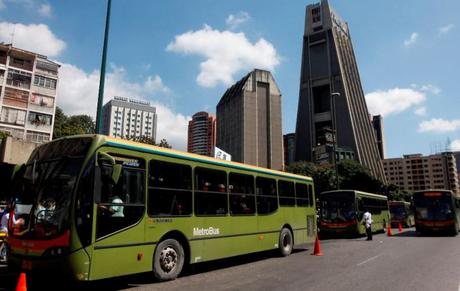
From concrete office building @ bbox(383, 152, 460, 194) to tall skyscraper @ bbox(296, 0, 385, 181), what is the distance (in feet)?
130

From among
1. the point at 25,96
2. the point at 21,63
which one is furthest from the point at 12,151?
the point at 21,63

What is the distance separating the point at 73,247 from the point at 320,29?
122m

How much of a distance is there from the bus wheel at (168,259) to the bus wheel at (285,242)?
194 inches

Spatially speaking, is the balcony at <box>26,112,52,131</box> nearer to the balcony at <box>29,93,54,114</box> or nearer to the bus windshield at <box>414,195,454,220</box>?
the balcony at <box>29,93,54,114</box>

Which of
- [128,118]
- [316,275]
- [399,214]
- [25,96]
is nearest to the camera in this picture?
[316,275]

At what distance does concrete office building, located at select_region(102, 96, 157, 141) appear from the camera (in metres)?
114

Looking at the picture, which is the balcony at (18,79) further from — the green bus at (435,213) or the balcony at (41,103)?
the green bus at (435,213)

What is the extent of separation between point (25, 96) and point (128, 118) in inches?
2665

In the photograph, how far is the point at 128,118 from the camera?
117062mm

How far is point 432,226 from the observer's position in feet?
74.5

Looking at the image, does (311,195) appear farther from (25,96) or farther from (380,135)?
(380,135)

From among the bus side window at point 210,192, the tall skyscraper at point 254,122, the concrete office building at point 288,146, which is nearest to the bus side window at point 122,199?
the bus side window at point 210,192

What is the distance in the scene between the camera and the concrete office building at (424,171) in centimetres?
14288

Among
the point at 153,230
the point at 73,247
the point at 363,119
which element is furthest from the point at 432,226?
the point at 363,119
